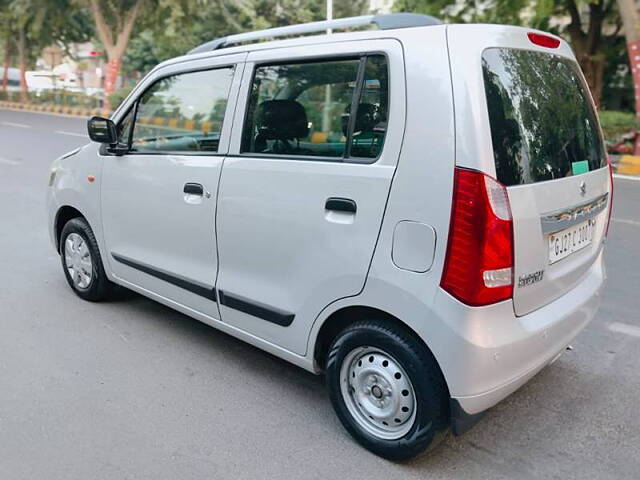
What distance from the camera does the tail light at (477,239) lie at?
2.15 m

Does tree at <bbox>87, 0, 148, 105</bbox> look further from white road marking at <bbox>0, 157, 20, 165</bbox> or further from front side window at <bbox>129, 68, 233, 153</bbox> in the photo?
front side window at <bbox>129, 68, 233, 153</bbox>

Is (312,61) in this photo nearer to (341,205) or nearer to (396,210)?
(341,205)

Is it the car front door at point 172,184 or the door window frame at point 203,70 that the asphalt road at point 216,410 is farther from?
the door window frame at point 203,70

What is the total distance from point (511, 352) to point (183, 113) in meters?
2.42

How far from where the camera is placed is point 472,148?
2.16 meters

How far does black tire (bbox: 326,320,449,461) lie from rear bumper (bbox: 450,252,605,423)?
105mm

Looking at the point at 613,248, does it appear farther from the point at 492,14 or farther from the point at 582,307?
the point at 492,14

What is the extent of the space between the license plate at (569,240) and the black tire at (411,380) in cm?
70

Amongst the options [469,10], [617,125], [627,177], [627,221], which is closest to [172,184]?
[627,221]

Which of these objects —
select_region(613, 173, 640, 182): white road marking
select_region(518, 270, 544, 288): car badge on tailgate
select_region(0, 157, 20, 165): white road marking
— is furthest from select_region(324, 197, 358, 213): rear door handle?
select_region(0, 157, 20, 165): white road marking

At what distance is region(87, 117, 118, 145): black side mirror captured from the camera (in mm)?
3743

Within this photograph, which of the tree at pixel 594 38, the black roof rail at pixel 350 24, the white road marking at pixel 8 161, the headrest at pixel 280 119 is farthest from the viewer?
the tree at pixel 594 38

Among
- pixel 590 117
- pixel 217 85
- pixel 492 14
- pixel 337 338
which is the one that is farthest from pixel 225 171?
pixel 492 14

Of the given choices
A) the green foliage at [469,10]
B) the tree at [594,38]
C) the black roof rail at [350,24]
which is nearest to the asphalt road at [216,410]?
the black roof rail at [350,24]
